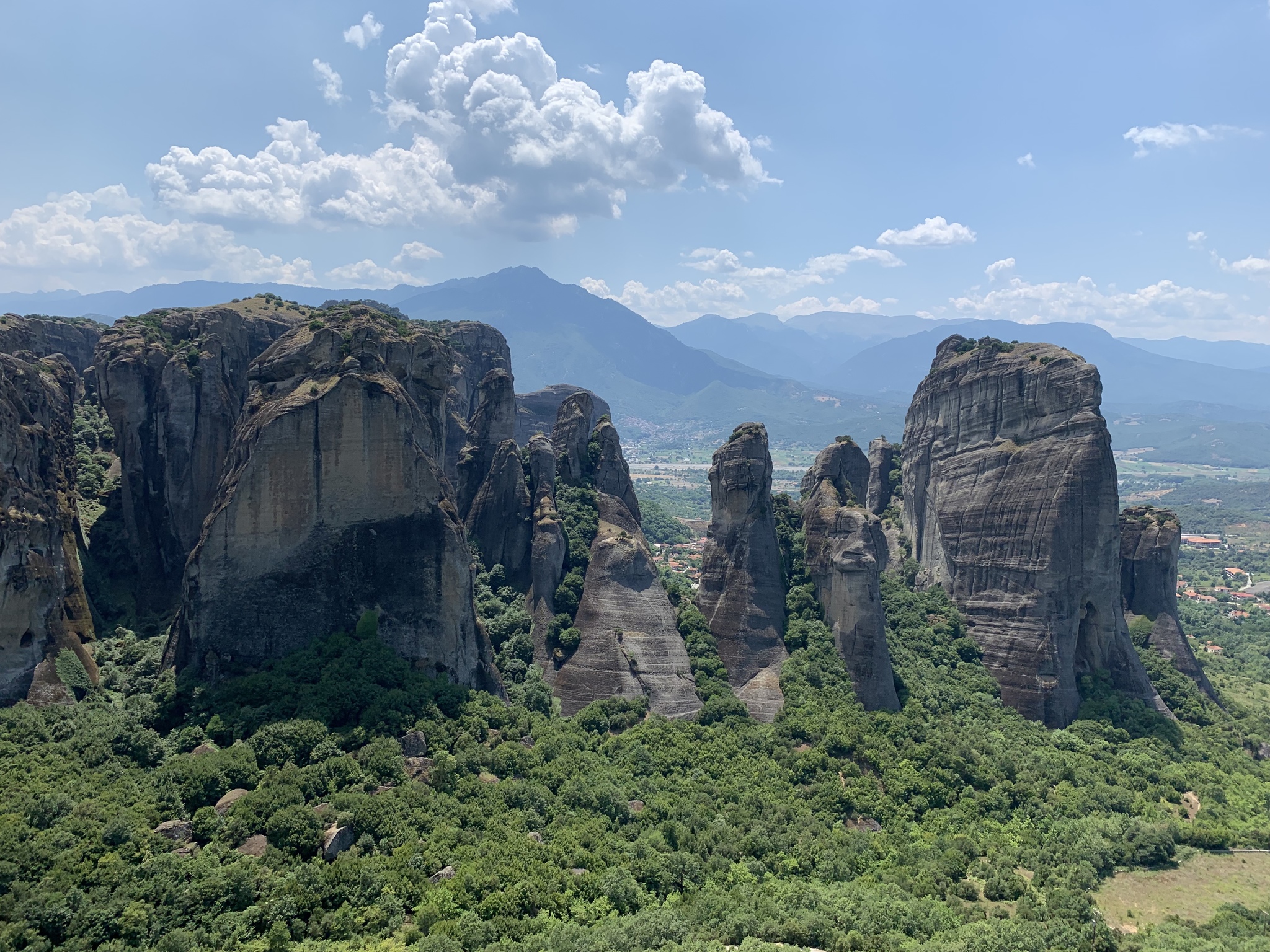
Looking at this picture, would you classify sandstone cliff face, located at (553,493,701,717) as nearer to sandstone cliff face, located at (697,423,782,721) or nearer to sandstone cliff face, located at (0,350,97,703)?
sandstone cliff face, located at (697,423,782,721)

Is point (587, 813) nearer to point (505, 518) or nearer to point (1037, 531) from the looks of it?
point (505, 518)

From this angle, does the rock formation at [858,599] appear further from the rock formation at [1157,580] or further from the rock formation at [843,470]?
the rock formation at [1157,580]

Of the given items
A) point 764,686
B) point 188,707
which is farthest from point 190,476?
point 764,686

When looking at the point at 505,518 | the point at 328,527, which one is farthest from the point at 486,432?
the point at 328,527

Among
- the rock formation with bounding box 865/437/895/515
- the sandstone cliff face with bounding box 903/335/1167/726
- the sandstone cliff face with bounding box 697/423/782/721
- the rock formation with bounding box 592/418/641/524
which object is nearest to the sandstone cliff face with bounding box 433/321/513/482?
the rock formation with bounding box 592/418/641/524

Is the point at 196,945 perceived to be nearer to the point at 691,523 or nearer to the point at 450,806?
the point at 450,806

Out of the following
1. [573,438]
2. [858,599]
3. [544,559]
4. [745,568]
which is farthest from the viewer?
[573,438]
